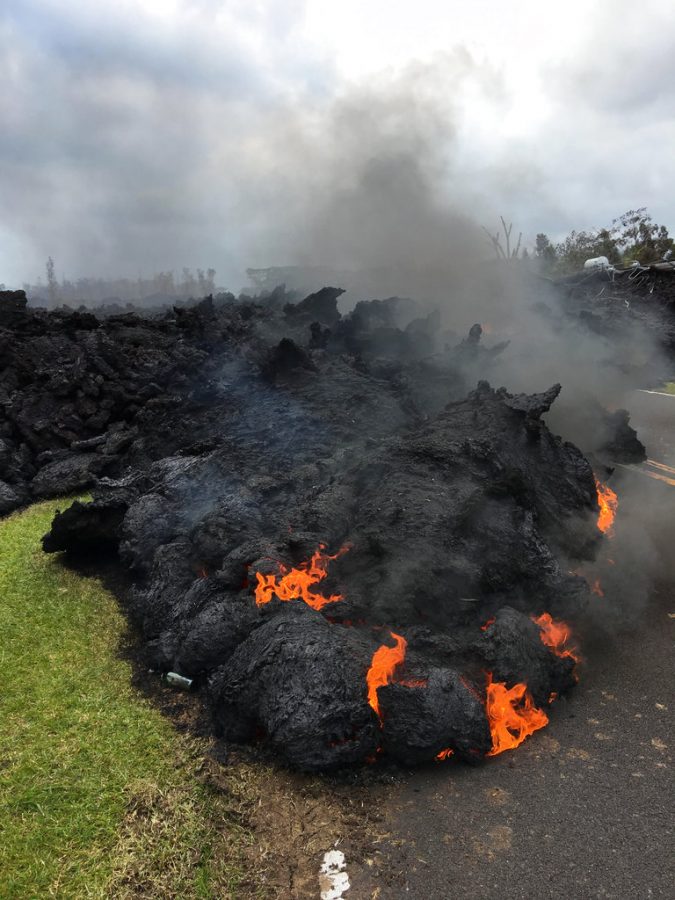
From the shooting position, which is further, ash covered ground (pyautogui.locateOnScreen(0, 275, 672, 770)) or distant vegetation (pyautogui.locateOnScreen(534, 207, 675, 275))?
distant vegetation (pyautogui.locateOnScreen(534, 207, 675, 275))

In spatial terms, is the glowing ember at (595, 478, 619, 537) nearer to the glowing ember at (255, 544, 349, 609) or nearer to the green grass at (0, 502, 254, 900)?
the glowing ember at (255, 544, 349, 609)

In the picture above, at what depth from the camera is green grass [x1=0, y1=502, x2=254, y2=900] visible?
11.7ft

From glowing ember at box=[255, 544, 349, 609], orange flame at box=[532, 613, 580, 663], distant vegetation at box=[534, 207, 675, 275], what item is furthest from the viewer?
distant vegetation at box=[534, 207, 675, 275]

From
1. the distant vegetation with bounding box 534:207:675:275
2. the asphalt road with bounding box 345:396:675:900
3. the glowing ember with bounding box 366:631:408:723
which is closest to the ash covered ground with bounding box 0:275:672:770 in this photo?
the glowing ember with bounding box 366:631:408:723

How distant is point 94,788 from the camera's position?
421 centimetres

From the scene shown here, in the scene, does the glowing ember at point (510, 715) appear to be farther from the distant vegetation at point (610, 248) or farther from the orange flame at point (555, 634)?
the distant vegetation at point (610, 248)

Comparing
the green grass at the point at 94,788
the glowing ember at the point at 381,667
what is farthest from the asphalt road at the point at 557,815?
the green grass at the point at 94,788

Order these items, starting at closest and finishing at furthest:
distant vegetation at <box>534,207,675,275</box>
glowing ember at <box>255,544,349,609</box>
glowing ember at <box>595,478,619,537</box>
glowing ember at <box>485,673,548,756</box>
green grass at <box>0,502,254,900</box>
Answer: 1. green grass at <box>0,502,254,900</box>
2. glowing ember at <box>485,673,548,756</box>
3. glowing ember at <box>255,544,349,609</box>
4. glowing ember at <box>595,478,619,537</box>
5. distant vegetation at <box>534,207,675,275</box>

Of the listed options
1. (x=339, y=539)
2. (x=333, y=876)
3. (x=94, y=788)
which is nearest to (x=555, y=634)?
(x=339, y=539)

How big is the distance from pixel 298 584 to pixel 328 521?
0.99m

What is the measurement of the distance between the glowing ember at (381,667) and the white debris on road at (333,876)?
1.07 meters

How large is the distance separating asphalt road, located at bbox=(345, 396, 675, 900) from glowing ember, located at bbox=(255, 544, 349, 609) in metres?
1.97

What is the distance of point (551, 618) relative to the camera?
19.6 feet

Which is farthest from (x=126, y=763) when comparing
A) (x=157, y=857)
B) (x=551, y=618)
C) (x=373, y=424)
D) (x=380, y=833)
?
(x=373, y=424)
